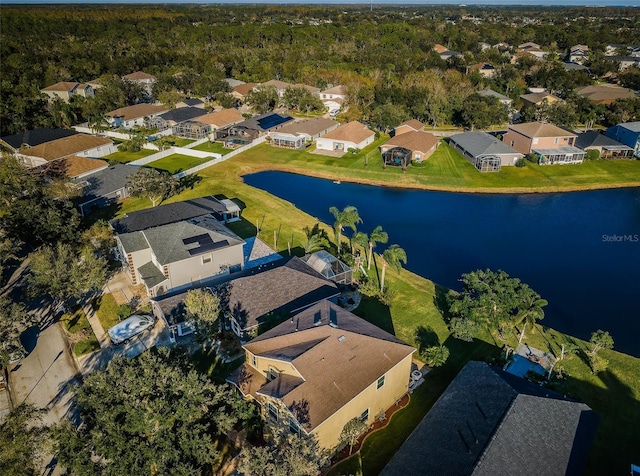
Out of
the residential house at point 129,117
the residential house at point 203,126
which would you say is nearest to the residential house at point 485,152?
the residential house at point 203,126

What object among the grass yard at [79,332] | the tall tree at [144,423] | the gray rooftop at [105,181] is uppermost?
the tall tree at [144,423]

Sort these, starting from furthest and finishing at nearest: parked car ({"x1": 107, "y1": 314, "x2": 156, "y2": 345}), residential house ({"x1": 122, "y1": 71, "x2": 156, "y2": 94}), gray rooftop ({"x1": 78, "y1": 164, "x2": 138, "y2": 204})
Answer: residential house ({"x1": 122, "y1": 71, "x2": 156, "y2": 94})
gray rooftop ({"x1": 78, "y1": 164, "x2": 138, "y2": 204})
parked car ({"x1": 107, "y1": 314, "x2": 156, "y2": 345})

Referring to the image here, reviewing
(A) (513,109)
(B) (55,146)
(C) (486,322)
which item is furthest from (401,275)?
(A) (513,109)

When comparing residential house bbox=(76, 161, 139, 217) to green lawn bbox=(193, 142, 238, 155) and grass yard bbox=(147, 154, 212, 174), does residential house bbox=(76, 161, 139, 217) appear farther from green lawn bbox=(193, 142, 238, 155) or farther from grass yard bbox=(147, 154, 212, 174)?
green lawn bbox=(193, 142, 238, 155)

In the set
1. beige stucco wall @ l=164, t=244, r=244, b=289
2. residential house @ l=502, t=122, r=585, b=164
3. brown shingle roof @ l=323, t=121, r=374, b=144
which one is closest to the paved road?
beige stucco wall @ l=164, t=244, r=244, b=289

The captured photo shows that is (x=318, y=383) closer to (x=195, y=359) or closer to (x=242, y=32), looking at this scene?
(x=195, y=359)

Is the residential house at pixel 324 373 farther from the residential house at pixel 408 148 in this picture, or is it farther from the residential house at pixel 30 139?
the residential house at pixel 30 139

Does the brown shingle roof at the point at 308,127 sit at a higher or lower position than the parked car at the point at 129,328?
lower
